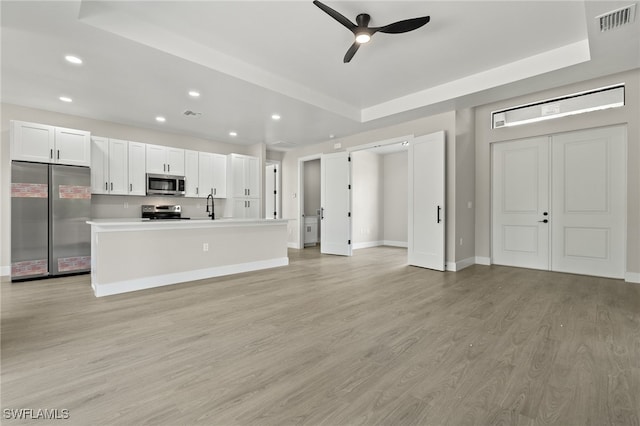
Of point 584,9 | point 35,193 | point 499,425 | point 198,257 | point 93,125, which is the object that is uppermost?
point 584,9

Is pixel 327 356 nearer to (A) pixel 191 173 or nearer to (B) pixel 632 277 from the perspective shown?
(B) pixel 632 277

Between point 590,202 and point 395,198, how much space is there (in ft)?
15.4

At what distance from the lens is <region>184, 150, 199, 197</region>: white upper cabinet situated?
639cm

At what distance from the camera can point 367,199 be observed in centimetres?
856

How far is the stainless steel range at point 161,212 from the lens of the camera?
605cm

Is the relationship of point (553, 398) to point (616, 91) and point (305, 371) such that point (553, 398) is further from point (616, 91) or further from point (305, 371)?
point (616, 91)

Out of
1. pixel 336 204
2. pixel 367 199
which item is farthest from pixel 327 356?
pixel 367 199

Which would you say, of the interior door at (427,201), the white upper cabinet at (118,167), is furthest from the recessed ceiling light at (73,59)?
the interior door at (427,201)

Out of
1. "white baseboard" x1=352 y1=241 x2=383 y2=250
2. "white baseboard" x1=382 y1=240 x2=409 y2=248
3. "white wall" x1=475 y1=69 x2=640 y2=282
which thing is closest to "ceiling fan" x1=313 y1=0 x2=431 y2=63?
"white wall" x1=475 y1=69 x2=640 y2=282

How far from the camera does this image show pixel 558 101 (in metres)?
4.61

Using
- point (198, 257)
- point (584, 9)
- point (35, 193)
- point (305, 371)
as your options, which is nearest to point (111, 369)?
point (305, 371)

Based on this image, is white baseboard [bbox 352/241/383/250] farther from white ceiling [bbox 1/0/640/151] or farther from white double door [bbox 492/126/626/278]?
white ceiling [bbox 1/0/640/151]

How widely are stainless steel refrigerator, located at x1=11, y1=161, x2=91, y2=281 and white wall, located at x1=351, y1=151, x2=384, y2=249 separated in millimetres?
5876

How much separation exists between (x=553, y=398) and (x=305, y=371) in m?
1.45
